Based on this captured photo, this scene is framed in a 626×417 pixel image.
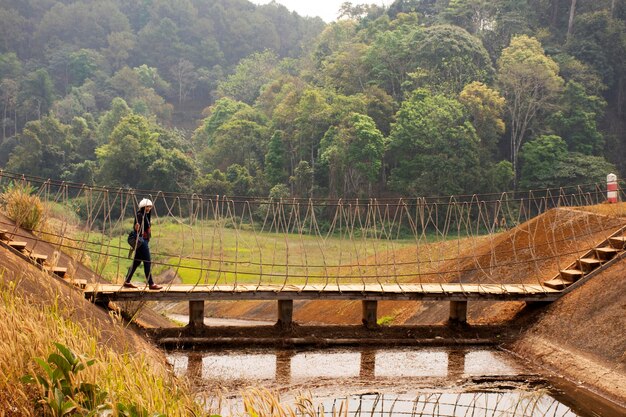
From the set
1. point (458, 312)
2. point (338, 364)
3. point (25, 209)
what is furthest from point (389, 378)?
point (25, 209)

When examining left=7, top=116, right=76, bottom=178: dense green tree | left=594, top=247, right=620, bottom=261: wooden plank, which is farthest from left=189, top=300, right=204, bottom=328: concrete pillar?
left=7, top=116, right=76, bottom=178: dense green tree

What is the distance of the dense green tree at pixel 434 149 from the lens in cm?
4100

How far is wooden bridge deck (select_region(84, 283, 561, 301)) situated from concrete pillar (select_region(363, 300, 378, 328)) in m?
0.29

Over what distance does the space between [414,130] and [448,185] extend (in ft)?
11.4

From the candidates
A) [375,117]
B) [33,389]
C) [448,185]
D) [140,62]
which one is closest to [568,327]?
[33,389]

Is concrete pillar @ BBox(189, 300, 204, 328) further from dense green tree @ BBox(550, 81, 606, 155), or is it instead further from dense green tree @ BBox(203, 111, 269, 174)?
dense green tree @ BBox(203, 111, 269, 174)

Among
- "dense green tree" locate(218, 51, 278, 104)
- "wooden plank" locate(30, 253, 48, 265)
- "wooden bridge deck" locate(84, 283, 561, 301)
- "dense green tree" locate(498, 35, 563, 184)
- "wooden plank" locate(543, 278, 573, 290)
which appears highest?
"dense green tree" locate(218, 51, 278, 104)

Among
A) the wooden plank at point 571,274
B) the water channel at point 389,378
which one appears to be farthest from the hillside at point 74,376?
the wooden plank at point 571,274

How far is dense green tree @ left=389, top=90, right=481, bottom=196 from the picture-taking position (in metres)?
A: 41.0

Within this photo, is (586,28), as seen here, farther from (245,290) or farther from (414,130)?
(245,290)

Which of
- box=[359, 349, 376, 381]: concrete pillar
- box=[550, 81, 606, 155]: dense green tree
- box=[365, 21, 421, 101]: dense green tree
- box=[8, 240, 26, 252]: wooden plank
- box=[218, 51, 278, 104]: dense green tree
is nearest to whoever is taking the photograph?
box=[359, 349, 376, 381]: concrete pillar

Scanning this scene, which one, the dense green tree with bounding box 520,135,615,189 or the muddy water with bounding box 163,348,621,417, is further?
the dense green tree with bounding box 520,135,615,189

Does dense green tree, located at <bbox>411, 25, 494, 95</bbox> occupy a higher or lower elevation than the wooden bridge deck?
higher

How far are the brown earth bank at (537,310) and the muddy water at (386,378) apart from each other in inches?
23.1
